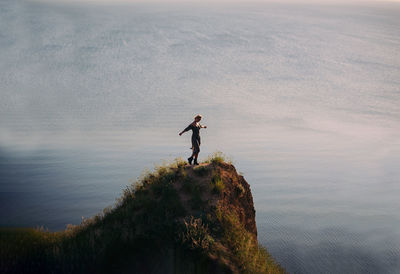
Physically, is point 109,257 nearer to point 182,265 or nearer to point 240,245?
point 182,265

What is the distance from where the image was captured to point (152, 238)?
17250mm

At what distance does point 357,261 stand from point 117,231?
3682cm

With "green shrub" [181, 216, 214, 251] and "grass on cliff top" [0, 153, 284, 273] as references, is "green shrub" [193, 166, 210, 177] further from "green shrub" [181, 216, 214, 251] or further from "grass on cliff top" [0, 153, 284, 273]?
"green shrub" [181, 216, 214, 251]

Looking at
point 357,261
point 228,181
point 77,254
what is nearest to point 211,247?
point 228,181

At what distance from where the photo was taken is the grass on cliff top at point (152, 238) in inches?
658

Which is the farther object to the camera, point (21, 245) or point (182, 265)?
point (21, 245)

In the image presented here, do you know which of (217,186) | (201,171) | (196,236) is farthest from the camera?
(201,171)

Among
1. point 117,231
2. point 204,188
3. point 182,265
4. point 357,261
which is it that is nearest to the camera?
point 182,265

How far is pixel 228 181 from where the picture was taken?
20.3m

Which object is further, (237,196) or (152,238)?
(237,196)

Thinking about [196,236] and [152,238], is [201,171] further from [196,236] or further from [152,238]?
[152,238]

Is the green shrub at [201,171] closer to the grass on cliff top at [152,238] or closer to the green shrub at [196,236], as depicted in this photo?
the grass on cliff top at [152,238]

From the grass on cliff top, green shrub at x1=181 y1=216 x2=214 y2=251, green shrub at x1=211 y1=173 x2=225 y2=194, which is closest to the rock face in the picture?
green shrub at x1=211 y1=173 x2=225 y2=194

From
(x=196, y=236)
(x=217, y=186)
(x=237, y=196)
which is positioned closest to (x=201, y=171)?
(x=217, y=186)
